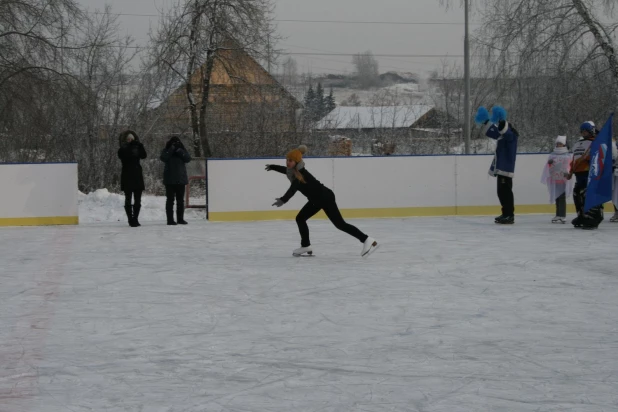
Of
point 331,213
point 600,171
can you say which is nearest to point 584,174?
point 600,171

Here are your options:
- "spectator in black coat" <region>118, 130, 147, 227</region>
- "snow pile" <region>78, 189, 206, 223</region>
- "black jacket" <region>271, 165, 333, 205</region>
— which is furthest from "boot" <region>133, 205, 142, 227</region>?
"black jacket" <region>271, 165, 333, 205</region>

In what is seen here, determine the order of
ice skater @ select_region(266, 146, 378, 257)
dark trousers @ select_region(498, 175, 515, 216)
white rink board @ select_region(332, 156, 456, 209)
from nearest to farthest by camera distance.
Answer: ice skater @ select_region(266, 146, 378, 257)
dark trousers @ select_region(498, 175, 515, 216)
white rink board @ select_region(332, 156, 456, 209)

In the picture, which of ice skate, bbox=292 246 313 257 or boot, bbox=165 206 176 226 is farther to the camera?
boot, bbox=165 206 176 226

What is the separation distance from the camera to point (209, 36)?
77.7 feet

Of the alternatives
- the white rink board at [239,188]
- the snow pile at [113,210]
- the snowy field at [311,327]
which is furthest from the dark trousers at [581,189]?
the snow pile at [113,210]

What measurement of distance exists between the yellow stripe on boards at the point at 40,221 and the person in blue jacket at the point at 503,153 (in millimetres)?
6276

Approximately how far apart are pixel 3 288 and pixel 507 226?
756cm

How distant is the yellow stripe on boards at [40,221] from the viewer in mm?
14141

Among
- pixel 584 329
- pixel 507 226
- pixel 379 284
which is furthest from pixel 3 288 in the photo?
pixel 507 226

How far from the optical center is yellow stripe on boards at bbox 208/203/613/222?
1477 cm

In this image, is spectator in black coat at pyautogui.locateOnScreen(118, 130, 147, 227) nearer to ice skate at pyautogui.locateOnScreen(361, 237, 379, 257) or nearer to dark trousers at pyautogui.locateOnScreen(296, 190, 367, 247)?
dark trousers at pyautogui.locateOnScreen(296, 190, 367, 247)

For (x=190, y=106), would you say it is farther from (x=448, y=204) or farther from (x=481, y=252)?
(x=481, y=252)

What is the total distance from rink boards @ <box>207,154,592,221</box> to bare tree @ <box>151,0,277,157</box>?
367 inches

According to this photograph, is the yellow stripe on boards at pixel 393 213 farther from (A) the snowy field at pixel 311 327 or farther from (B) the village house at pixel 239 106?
(B) the village house at pixel 239 106
